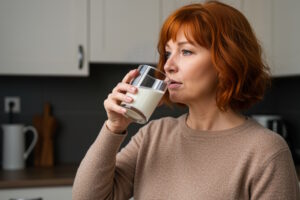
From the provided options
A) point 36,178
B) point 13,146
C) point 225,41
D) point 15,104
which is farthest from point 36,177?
point 225,41

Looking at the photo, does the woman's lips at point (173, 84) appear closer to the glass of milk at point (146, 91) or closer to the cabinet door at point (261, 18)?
the glass of milk at point (146, 91)

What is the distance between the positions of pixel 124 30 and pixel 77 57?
30cm

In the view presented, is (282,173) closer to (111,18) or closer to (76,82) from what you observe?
(111,18)

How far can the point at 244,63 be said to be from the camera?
1.07m

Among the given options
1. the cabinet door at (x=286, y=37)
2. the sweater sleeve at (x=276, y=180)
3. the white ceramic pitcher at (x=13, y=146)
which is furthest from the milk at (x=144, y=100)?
the cabinet door at (x=286, y=37)

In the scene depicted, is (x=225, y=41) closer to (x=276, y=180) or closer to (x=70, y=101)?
(x=276, y=180)

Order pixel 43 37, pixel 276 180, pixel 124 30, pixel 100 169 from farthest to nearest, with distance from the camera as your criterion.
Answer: pixel 124 30 < pixel 43 37 < pixel 100 169 < pixel 276 180

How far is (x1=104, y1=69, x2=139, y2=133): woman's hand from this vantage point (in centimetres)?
99

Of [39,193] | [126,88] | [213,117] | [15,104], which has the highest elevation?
[126,88]

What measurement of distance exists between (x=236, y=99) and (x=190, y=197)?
28 cm

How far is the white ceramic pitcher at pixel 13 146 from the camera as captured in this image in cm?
243

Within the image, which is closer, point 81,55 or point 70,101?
point 81,55

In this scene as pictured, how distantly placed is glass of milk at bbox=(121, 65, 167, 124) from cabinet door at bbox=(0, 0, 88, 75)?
55.2 inches

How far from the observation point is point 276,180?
0.97 metres
